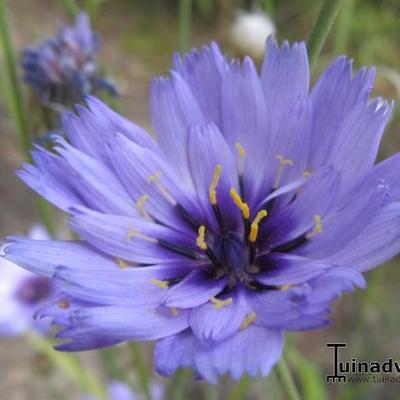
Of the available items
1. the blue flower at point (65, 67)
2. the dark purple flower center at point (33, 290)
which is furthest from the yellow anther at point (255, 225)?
the dark purple flower center at point (33, 290)

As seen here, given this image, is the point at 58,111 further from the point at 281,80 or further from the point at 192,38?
the point at 192,38

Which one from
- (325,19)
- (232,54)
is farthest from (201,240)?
(232,54)

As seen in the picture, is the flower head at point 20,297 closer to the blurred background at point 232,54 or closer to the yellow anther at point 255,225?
the blurred background at point 232,54

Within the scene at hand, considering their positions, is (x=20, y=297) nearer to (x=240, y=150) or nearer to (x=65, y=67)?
(x=65, y=67)

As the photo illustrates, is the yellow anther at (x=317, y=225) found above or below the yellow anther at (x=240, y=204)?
below

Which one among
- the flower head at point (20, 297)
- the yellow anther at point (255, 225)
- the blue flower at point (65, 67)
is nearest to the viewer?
the yellow anther at point (255, 225)

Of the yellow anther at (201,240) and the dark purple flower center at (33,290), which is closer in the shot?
the yellow anther at (201,240)

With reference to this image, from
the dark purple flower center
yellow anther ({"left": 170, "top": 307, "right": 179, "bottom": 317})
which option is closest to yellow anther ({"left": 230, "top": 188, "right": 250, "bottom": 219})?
yellow anther ({"left": 170, "top": 307, "right": 179, "bottom": 317})

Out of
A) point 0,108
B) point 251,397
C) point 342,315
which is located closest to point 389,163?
point 251,397
